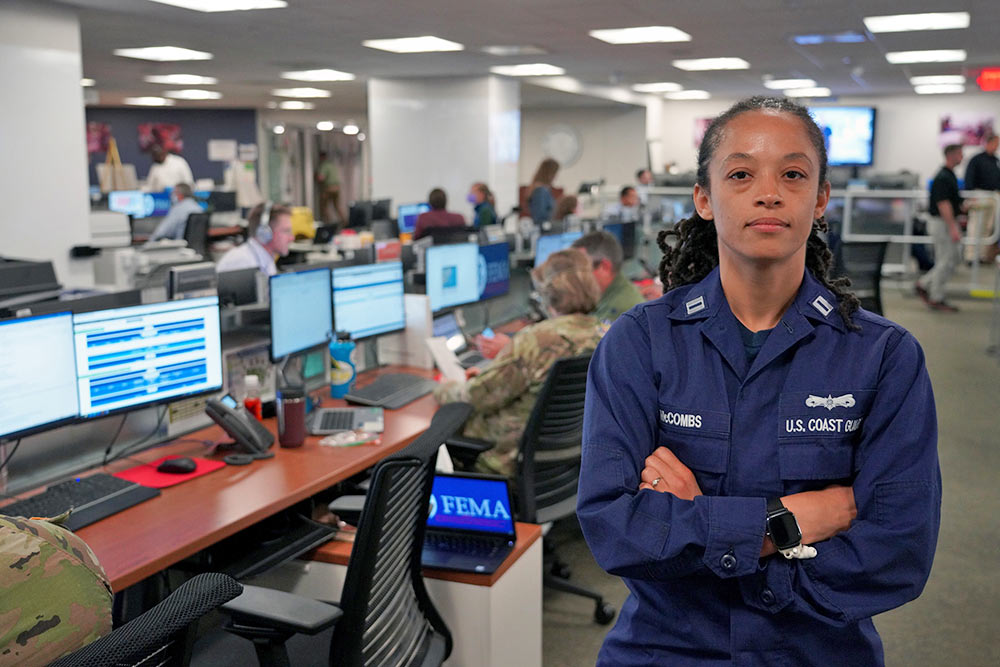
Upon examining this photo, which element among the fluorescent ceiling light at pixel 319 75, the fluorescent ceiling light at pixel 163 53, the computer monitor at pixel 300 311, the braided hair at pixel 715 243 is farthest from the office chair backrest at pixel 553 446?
the fluorescent ceiling light at pixel 319 75

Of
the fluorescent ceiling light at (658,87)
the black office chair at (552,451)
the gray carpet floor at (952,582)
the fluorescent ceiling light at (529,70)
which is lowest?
the gray carpet floor at (952,582)

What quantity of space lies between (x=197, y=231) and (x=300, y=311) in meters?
6.57

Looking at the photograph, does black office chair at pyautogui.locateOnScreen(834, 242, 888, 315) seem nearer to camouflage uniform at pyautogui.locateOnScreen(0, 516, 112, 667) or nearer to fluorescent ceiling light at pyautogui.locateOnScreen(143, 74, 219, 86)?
camouflage uniform at pyautogui.locateOnScreen(0, 516, 112, 667)

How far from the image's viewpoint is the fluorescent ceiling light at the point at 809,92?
15.5 meters

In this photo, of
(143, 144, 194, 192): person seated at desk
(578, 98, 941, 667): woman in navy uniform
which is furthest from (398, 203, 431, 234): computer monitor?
(578, 98, 941, 667): woman in navy uniform

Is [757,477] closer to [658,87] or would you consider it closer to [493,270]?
[493,270]

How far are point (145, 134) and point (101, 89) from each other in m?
4.71

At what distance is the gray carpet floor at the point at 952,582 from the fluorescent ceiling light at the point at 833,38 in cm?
368

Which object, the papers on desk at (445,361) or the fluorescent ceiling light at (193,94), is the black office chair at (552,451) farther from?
the fluorescent ceiling light at (193,94)

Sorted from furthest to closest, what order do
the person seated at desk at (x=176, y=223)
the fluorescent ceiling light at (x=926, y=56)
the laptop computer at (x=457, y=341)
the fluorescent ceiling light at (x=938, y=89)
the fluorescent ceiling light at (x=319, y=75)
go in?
the fluorescent ceiling light at (x=938, y=89), the fluorescent ceiling light at (x=319, y=75), the fluorescent ceiling light at (x=926, y=56), the person seated at desk at (x=176, y=223), the laptop computer at (x=457, y=341)

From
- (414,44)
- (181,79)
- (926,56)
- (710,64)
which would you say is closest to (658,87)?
(710,64)

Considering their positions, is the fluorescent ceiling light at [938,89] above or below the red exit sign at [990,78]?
above

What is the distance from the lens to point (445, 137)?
480 inches

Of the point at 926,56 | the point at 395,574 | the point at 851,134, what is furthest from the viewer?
the point at 851,134
